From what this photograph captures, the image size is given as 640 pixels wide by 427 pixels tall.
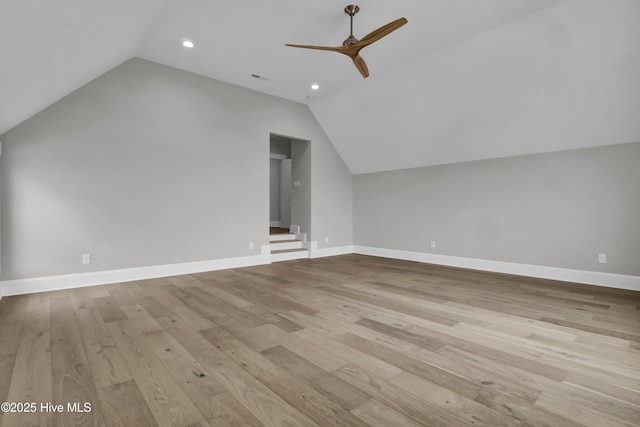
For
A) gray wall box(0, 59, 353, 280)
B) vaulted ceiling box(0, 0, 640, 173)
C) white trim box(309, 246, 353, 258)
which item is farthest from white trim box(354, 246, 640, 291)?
gray wall box(0, 59, 353, 280)

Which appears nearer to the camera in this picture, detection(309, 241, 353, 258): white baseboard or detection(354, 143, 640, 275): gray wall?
detection(354, 143, 640, 275): gray wall

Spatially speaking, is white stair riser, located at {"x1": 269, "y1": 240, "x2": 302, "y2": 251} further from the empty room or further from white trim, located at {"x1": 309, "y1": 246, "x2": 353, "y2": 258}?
white trim, located at {"x1": 309, "y1": 246, "x2": 353, "y2": 258}

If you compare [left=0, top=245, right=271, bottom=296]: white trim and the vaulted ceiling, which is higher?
the vaulted ceiling

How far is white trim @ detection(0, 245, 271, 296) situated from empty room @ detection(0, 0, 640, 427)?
0.03 metres

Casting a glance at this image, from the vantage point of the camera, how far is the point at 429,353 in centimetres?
201

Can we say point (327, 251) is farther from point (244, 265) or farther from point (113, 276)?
point (113, 276)

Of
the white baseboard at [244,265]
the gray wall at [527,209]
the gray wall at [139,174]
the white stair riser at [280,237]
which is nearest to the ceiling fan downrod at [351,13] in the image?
the gray wall at [139,174]

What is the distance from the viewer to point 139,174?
413cm

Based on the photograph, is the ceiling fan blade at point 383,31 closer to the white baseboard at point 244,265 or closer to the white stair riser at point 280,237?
the white baseboard at point 244,265

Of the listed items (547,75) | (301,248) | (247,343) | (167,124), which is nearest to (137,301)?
(247,343)

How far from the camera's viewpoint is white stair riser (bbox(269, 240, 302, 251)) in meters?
5.77

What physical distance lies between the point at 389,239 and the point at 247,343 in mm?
4605

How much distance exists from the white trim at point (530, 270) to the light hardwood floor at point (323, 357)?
0.27 m

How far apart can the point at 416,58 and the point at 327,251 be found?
12.9 ft
